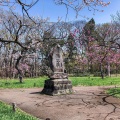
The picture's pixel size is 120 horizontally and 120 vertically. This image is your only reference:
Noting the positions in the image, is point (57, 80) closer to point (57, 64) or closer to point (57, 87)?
point (57, 87)

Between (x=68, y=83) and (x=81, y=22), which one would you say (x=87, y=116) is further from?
(x=81, y=22)

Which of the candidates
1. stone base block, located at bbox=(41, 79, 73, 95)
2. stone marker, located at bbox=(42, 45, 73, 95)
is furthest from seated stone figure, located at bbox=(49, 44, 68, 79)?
stone base block, located at bbox=(41, 79, 73, 95)

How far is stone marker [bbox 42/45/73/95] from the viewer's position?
1589cm

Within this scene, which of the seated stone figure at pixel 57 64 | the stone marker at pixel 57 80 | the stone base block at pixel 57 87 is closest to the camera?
the stone base block at pixel 57 87

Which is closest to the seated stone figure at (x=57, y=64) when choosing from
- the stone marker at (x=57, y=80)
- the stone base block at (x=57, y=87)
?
the stone marker at (x=57, y=80)

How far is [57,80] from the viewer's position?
16266mm

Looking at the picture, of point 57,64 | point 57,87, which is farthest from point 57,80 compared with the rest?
point 57,64

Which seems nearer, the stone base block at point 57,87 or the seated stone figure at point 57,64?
the stone base block at point 57,87

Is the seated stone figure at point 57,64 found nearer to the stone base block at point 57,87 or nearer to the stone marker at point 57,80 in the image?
the stone marker at point 57,80

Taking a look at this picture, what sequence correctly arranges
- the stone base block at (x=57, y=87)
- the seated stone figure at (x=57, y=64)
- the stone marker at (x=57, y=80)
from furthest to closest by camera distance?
the seated stone figure at (x=57, y=64) → the stone marker at (x=57, y=80) → the stone base block at (x=57, y=87)

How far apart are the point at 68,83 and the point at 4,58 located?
3129 cm

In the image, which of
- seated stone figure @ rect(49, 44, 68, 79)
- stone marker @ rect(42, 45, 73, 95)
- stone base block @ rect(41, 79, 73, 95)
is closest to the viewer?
stone base block @ rect(41, 79, 73, 95)

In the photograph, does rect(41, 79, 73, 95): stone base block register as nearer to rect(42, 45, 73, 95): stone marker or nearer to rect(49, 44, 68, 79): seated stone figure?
rect(42, 45, 73, 95): stone marker

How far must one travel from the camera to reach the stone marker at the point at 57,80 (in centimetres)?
1589
